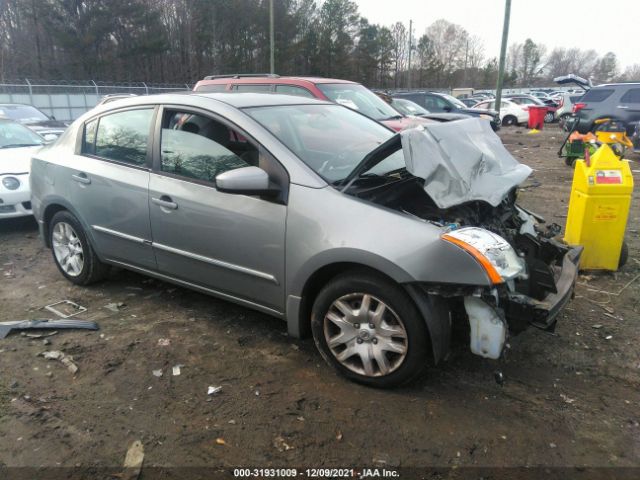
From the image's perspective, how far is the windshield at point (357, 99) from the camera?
26.9 feet

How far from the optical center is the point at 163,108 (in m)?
3.74

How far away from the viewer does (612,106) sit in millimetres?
14828

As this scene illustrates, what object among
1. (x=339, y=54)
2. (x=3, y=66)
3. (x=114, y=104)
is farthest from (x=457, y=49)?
(x=114, y=104)

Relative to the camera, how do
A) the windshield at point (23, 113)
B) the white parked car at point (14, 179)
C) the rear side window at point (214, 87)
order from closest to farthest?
the white parked car at point (14, 179) → the rear side window at point (214, 87) → the windshield at point (23, 113)

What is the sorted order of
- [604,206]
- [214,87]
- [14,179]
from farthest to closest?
[214,87] → [14,179] → [604,206]

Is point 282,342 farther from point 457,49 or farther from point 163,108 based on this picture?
point 457,49

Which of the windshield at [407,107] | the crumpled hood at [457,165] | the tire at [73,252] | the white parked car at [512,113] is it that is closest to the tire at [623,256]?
the crumpled hood at [457,165]

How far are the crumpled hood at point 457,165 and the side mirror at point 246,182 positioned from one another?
0.86m

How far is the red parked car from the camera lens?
26.5ft

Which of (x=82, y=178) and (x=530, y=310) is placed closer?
(x=530, y=310)

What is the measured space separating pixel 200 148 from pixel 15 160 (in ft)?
14.8

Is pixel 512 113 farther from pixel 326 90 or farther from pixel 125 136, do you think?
pixel 125 136

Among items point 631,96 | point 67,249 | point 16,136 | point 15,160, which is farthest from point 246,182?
point 631,96

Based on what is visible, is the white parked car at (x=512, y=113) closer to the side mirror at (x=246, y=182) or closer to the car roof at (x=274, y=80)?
the car roof at (x=274, y=80)
